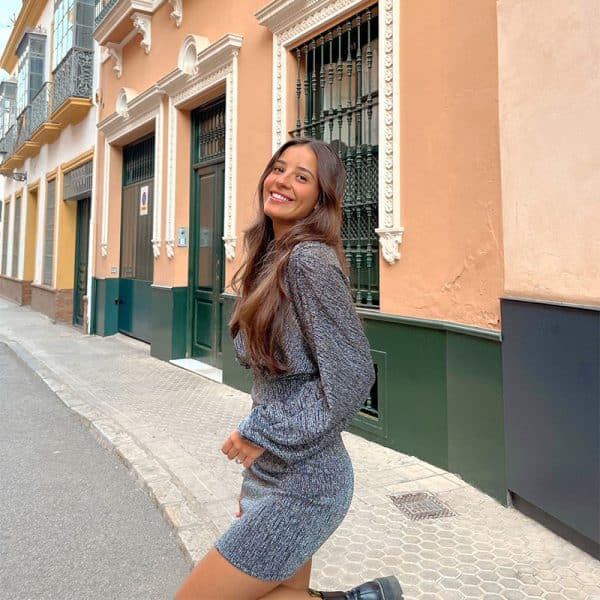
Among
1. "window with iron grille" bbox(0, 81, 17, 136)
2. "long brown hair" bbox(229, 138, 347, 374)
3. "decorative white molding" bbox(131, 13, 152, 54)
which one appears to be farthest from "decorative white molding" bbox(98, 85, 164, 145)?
"window with iron grille" bbox(0, 81, 17, 136)

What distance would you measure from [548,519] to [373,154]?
3.09m

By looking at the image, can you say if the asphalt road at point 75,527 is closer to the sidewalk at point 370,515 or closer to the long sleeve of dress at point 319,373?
the sidewalk at point 370,515

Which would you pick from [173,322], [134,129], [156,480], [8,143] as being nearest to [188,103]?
[134,129]

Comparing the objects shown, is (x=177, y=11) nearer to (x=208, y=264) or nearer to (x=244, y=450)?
(x=208, y=264)

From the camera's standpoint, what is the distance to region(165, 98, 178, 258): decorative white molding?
8.19 metres

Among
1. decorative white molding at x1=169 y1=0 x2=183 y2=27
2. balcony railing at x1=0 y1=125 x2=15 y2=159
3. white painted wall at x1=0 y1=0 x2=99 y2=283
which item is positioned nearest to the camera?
decorative white molding at x1=169 y1=0 x2=183 y2=27

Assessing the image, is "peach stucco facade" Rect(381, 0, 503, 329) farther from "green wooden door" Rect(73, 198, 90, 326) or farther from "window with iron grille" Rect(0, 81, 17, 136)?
"window with iron grille" Rect(0, 81, 17, 136)

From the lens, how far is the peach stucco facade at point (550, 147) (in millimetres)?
2816

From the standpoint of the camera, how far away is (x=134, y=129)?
9703 millimetres

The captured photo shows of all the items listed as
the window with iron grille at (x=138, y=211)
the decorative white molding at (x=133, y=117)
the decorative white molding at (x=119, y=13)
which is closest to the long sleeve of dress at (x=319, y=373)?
the decorative white molding at (x=133, y=117)

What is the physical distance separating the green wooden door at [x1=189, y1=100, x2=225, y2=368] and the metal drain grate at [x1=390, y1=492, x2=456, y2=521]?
431 centimetres

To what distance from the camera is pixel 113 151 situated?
11.0m

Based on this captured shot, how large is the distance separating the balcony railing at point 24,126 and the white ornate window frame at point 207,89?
1054 cm

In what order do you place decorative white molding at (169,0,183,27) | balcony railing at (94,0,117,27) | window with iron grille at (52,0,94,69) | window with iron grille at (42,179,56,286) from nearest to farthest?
decorative white molding at (169,0,183,27) → balcony railing at (94,0,117,27) → window with iron grille at (52,0,94,69) → window with iron grille at (42,179,56,286)
